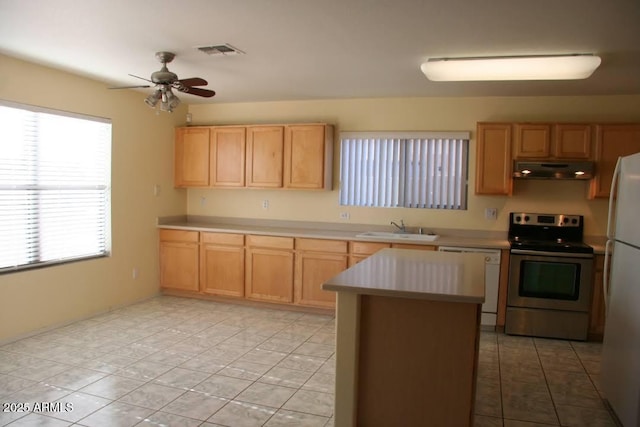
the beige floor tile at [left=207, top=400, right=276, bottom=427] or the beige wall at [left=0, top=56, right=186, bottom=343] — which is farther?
the beige wall at [left=0, top=56, right=186, bottom=343]

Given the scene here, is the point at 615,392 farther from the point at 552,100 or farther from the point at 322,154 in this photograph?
the point at 322,154

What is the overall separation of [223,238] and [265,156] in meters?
1.11

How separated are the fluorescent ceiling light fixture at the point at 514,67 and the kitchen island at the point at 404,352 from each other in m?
1.89

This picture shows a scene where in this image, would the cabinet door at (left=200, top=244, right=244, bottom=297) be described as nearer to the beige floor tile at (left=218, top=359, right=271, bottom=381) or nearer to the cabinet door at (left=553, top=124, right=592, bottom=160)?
the beige floor tile at (left=218, top=359, right=271, bottom=381)

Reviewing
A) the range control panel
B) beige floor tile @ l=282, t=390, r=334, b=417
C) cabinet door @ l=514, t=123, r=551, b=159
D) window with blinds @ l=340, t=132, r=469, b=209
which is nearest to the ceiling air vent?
window with blinds @ l=340, t=132, r=469, b=209

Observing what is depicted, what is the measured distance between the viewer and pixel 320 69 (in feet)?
13.6

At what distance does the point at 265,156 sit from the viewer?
562cm

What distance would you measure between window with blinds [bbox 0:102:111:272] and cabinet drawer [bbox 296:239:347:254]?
2117 mm

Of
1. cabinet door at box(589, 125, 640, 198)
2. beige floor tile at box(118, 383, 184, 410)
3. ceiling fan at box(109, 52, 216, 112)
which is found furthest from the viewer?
cabinet door at box(589, 125, 640, 198)

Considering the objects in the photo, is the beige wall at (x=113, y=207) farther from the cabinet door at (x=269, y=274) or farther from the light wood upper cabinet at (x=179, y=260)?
the cabinet door at (x=269, y=274)

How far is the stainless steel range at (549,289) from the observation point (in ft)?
14.6

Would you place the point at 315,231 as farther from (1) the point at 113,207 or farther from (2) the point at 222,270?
(1) the point at 113,207

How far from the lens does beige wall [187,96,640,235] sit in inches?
194

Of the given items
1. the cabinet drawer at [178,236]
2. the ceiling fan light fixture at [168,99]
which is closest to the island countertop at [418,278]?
the ceiling fan light fixture at [168,99]
